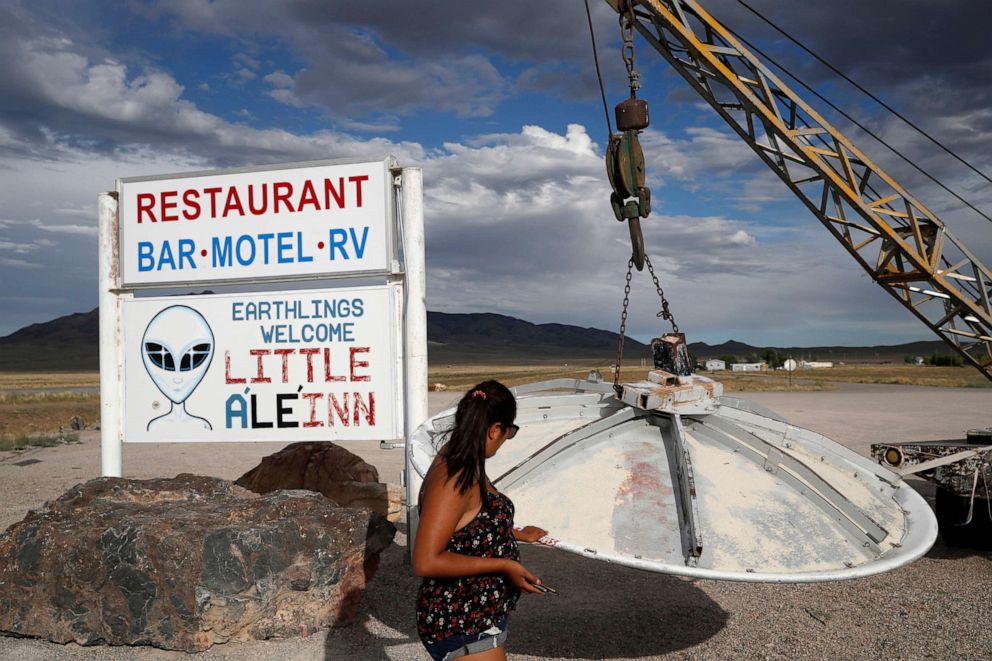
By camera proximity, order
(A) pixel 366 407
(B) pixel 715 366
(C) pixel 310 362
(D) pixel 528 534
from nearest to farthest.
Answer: (D) pixel 528 534 → (A) pixel 366 407 → (C) pixel 310 362 → (B) pixel 715 366

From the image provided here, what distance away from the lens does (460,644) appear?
3.06 meters

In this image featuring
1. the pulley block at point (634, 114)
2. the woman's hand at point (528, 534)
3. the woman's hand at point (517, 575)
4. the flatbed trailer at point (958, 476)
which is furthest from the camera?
the flatbed trailer at point (958, 476)

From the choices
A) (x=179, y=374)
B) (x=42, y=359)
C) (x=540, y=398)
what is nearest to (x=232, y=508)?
(x=179, y=374)

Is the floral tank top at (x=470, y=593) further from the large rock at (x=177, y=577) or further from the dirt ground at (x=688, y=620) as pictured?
the large rock at (x=177, y=577)

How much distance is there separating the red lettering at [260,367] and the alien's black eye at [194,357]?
0.53 metres

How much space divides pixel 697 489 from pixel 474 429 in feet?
8.24

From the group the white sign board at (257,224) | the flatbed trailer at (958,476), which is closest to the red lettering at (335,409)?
the white sign board at (257,224)

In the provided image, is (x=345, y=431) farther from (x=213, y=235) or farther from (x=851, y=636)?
(x=851, y=636)

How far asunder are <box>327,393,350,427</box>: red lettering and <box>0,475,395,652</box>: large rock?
1533 mm

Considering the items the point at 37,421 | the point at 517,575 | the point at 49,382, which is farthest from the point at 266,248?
the point at 49,382

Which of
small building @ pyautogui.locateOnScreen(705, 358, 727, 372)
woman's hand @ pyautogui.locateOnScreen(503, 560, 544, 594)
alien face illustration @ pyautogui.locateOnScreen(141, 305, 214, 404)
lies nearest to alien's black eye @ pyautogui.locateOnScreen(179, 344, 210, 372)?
alien face illustration @ pyautogui.locateOnScreen(141, 305, 214, 404)

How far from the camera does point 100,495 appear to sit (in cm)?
687

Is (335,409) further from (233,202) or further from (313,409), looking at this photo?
(233,202)

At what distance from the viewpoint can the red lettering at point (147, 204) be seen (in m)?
8.17
